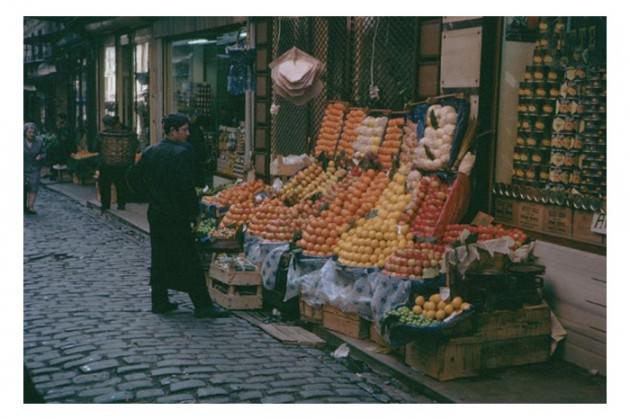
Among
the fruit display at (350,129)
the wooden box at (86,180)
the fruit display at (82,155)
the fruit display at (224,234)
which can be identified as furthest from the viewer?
the wooden box at (86,180)

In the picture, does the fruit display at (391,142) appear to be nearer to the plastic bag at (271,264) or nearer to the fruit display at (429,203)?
the fruit display at (429,203)

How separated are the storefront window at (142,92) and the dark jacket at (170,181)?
40.3ft

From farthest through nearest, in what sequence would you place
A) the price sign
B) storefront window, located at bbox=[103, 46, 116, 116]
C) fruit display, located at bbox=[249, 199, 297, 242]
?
1. storefront window, located at bbox=[103, 46, 116, 116]
2. fruit display, located at bbox=[249, 199, 297, 242]
3. the price sign

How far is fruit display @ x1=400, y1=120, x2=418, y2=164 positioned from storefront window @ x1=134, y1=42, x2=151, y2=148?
39.4 feet

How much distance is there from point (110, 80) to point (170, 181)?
17.0 m

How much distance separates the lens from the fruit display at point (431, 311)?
631cm

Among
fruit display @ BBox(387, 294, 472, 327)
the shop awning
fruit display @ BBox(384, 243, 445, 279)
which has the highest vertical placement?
the shop awning

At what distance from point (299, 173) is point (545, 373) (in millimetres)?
4820

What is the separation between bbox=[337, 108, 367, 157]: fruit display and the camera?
10.1 meters

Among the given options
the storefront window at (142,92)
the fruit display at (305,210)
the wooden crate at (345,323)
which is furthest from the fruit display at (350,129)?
the storefront window at (142,92)

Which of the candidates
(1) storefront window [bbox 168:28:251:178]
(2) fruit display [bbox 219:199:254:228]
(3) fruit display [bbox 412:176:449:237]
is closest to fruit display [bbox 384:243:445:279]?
(3) fruit display [bbox 412:176:449:237]

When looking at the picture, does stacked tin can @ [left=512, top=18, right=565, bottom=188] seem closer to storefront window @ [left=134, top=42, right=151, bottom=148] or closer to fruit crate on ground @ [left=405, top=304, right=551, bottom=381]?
fruit crate on ground @ [left=405, top=304, right=551, bottom=381]

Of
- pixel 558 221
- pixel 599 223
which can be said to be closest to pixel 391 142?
pixel 558 221

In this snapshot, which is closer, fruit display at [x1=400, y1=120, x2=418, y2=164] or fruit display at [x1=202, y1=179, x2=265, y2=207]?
fruit display at [x1=400, y1=120, x2=418, y2=164]
